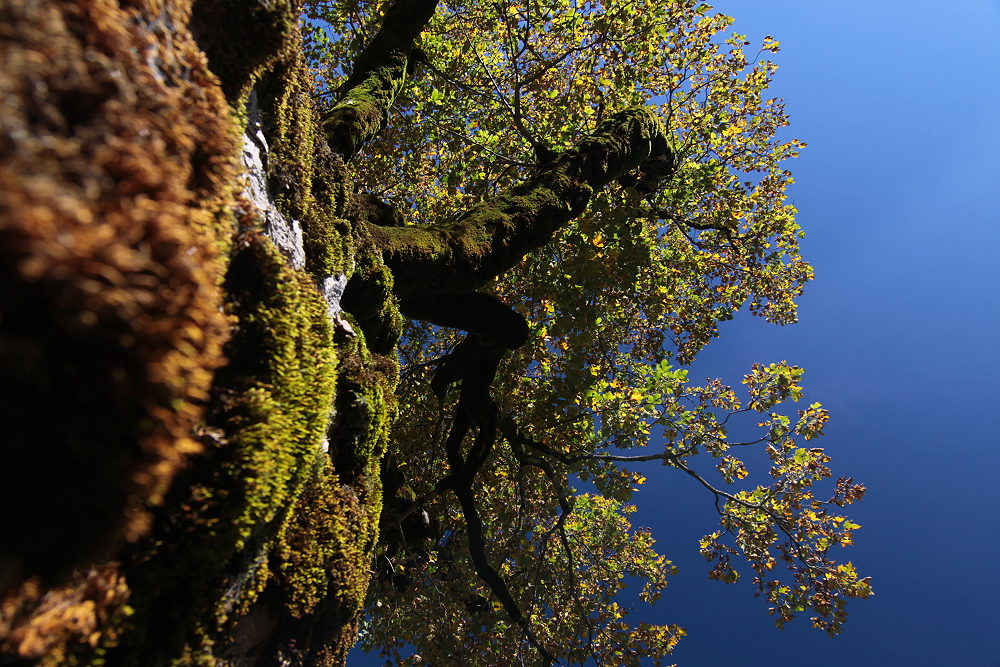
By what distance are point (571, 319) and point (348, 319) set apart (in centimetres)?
346

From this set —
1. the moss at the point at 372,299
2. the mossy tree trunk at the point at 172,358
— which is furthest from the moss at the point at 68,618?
the moss at the point at 372,299

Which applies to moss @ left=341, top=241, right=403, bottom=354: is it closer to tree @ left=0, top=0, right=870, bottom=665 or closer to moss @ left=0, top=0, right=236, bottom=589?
tree @ left=0, top=0, right=870, bottom=665

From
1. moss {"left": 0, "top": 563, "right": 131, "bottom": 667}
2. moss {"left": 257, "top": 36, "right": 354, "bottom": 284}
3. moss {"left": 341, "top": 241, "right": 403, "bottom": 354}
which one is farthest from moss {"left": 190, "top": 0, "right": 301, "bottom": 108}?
moss {"left": 0, "top": 563, "right": 131, "bottom": 667}

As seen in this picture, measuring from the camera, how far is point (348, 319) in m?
3.23

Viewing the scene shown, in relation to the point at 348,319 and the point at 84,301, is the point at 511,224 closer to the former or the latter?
the point at 348,319

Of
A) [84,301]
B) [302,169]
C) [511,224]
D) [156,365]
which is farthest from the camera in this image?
[511,224]

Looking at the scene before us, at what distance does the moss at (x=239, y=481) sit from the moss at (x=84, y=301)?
19.5 inches

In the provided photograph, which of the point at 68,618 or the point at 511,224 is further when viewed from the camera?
the point at 511,224

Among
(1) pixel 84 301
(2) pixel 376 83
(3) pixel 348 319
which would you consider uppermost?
(2) pixel 376 83

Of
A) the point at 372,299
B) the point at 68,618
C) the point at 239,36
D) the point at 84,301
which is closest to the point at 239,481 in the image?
the point at 68,618

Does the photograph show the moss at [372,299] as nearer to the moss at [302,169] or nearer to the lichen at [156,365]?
the moss at [302,169]

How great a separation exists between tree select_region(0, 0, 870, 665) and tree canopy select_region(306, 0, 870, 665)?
2.2 inches

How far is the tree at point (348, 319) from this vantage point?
3.24ft

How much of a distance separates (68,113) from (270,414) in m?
1.10
